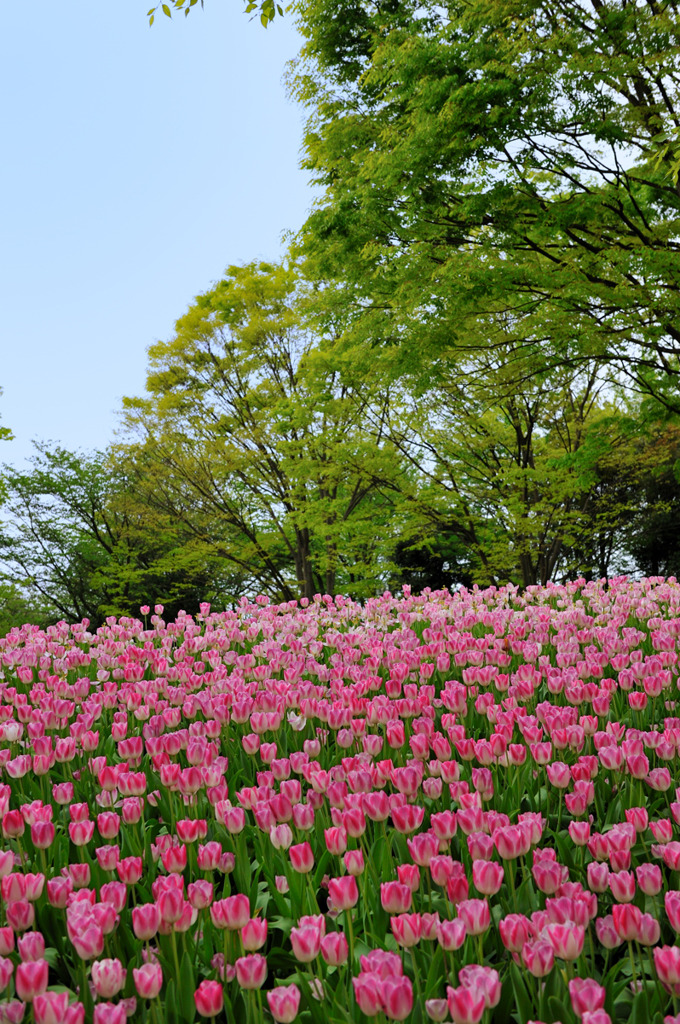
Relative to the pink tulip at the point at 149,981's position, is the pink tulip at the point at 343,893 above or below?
above

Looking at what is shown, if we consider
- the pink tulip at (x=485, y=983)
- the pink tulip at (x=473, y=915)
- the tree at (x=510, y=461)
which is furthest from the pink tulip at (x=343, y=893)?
the tree at (x=510, y=461)

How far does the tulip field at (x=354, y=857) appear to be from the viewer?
1.48 metres

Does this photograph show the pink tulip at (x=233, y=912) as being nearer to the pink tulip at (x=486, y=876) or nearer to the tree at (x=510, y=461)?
the pink tulip at (x=486, y=876)

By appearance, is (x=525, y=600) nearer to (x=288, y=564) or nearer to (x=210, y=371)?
(x=210, y=371)

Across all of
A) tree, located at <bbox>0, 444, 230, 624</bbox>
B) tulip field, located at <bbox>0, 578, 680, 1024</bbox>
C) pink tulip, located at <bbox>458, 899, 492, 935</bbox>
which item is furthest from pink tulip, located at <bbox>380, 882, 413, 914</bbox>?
tree, located at <bbox>0, 444, 230, 624</bbox>

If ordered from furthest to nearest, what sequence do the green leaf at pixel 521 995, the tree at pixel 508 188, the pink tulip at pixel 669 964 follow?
the tree at pixel 508 188 → the green leaf at pixel 521 995 → the pink tulip at pixel 669 964

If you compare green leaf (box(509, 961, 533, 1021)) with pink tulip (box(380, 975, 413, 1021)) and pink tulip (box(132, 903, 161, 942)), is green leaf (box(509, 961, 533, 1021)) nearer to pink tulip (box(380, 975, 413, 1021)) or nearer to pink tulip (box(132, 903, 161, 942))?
pink tulip (box(380, 975, 413, 1021))

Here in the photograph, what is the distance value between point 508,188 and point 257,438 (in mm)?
10118

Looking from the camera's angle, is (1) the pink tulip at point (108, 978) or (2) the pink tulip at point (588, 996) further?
(1) the pink tulip at point (108, 978)

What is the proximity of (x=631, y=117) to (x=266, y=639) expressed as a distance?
8501 millimetres

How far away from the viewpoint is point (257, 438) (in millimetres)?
18219

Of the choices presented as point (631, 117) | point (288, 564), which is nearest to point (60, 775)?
point (631, 117)

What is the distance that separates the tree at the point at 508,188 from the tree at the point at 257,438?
5.57m

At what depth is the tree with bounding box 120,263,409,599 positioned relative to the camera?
17.1 metres
